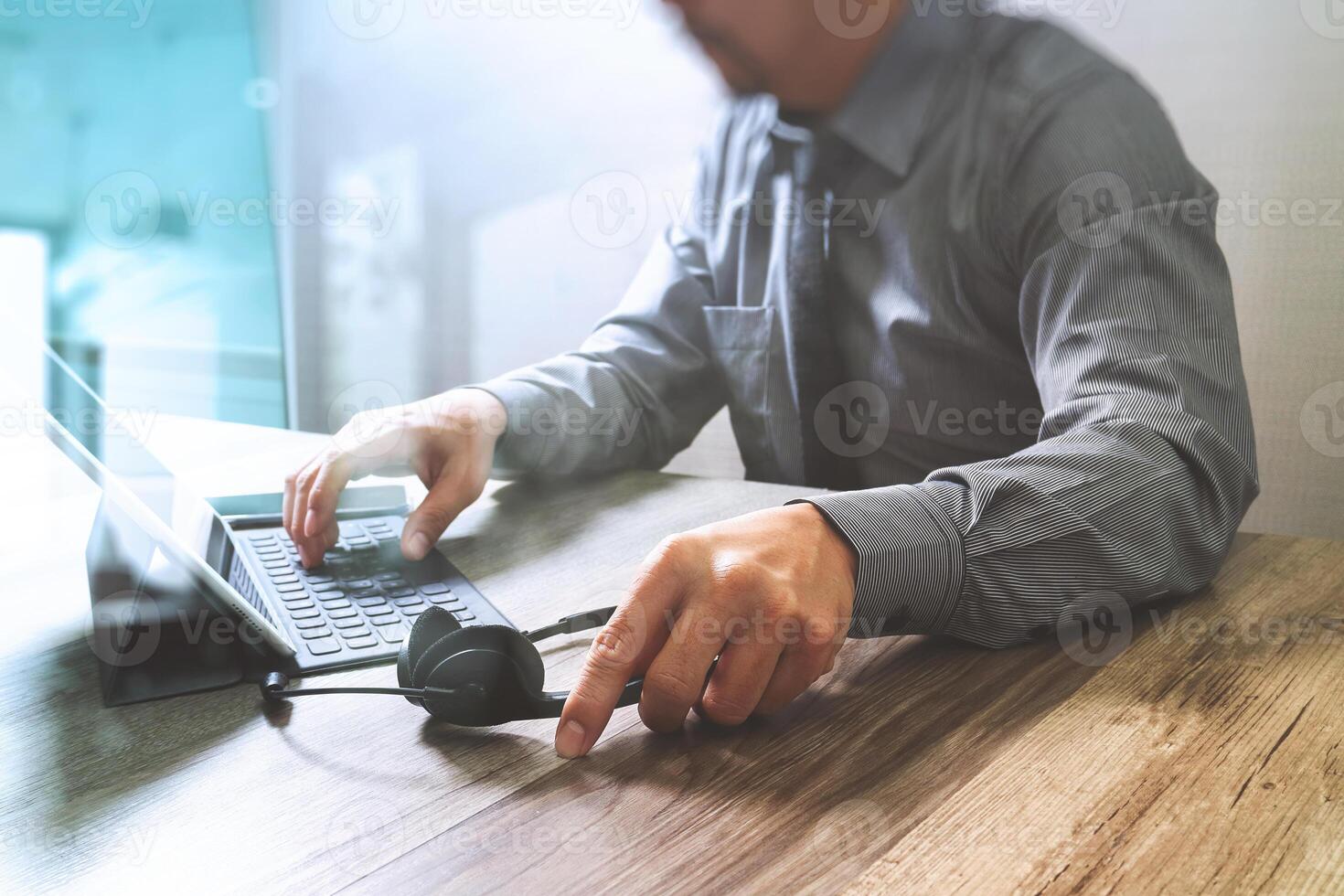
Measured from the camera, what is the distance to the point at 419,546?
0.73m

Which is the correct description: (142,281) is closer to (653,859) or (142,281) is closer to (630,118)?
(630,118)

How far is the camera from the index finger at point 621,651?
0.43 m

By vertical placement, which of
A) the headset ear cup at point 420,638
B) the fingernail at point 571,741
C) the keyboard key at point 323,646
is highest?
the headset ear cup at point 420,638

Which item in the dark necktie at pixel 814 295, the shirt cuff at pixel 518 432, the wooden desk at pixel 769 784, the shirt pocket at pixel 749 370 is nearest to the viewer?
the wooden desk at pixel 769 784

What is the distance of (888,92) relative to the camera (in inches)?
40.5

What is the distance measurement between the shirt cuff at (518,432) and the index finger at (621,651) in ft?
1.71

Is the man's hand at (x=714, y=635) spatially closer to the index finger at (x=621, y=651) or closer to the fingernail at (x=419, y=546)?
the index finger at (x=621, y=651)

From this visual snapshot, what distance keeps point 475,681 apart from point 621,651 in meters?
0.07

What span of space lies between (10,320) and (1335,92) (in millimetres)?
1303

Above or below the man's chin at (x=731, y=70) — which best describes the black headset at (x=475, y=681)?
below

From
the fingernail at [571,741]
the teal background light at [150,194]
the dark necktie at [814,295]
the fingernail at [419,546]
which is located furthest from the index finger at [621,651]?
the teal background light at [150,194]

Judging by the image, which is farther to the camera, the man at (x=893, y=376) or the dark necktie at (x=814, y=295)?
the dark necktie at (x=814, y=295)

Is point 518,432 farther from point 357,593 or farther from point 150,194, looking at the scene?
point 150,194

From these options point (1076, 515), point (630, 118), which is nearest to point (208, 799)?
point (1076, 515)
